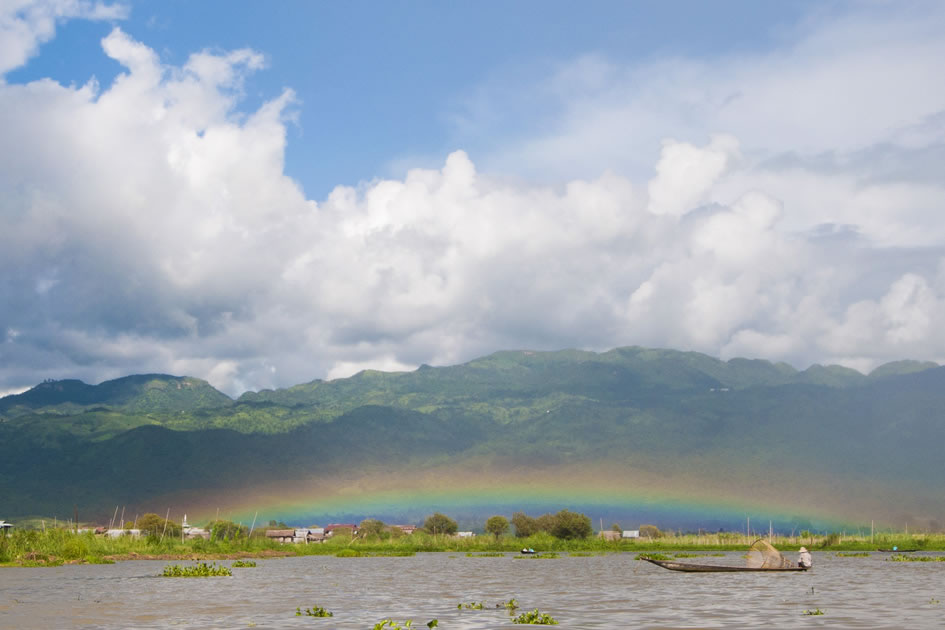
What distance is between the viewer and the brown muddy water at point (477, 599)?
31.8 metres

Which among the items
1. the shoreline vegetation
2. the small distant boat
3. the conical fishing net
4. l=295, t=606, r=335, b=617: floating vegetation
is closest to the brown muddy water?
l=295, t=606, r=335, b=617: floating vegetation

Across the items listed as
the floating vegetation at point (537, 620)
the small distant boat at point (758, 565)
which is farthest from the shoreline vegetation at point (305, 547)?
the floating vegetation at point (537, 620)

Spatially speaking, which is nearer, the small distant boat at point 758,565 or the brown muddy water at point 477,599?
the brown muddy water at point 477,599

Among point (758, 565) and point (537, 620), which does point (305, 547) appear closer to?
point (758, 565)

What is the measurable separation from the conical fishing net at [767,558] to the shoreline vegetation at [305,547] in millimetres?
29770

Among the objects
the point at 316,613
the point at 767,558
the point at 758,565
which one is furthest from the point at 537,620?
the point at 758,565

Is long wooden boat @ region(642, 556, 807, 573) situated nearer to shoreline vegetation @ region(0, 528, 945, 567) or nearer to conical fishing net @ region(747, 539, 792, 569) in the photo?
conical fishing net @ region(747, 539, 792, 569)

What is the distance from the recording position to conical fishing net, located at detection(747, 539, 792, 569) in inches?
2431

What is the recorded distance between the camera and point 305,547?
14088 centimetres

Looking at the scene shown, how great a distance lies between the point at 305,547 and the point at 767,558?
91978 millimetres

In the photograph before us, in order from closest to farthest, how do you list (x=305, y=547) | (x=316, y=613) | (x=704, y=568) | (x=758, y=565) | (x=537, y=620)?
(x=537, y=620)
(x=316, y=613)
(x=704, y=568)
(x=758, y=565)
(x=305, y=547)

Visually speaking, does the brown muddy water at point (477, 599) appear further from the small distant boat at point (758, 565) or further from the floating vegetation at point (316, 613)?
the small distant boat at point (758, 565)

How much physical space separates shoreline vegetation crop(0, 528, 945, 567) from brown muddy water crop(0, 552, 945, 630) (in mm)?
13972

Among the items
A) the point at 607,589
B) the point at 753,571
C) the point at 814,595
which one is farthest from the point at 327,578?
the point at 814,595
